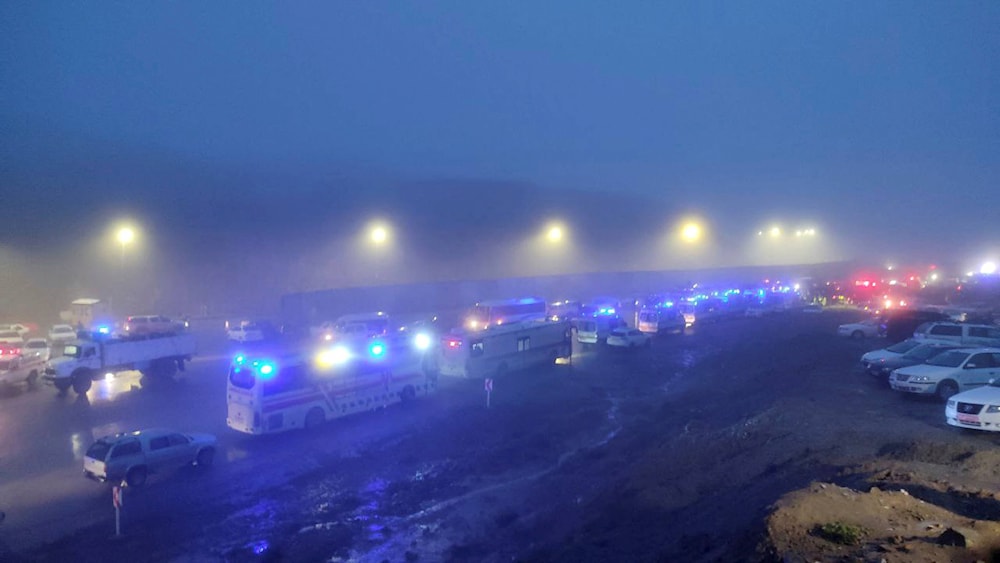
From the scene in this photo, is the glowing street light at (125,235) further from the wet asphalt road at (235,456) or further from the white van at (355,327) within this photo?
the wet asphalt road at (235,456)

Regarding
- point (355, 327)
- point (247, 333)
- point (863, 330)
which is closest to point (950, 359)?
point (863, 330)

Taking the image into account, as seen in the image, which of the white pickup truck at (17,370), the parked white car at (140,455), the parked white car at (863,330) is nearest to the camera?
the parked white car at (140,455)

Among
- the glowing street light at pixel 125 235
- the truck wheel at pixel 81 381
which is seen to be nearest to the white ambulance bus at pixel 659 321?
the truck wheel at pixel 81 381

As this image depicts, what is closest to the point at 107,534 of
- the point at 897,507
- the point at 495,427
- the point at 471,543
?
the point at 471,543

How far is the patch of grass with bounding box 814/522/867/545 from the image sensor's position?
728cm

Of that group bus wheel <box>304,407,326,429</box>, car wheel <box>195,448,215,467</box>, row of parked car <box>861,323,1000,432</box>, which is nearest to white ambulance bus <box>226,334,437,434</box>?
bus wheel <box>304,407,326,429</box>

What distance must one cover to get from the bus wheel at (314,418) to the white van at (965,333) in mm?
24610

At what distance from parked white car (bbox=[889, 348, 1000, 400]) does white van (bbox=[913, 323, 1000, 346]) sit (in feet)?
24.0

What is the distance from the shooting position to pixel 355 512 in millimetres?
13883

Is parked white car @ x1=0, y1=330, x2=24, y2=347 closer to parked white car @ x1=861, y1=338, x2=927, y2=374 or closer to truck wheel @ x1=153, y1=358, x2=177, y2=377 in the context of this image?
truck wheel @ x1=153, y1=358, x2=177, y2=377

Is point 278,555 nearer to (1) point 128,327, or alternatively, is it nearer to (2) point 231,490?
(2) point 231,490

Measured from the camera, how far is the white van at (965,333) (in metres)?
24.8

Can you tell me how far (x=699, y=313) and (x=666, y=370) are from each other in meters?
22.6

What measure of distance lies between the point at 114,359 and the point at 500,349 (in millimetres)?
16295
